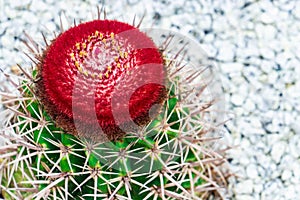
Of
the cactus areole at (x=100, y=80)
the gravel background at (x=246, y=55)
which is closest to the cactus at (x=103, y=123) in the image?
the cactus areole at (x=100, y=80)

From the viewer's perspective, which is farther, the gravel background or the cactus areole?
the gravel background

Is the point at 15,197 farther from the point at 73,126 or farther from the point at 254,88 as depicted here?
the point at 254,88

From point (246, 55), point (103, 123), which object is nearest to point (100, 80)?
point (103, 123)

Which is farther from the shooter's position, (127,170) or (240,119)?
(240,119)

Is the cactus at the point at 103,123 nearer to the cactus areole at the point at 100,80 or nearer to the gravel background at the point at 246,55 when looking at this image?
the cactus areole at the point at 100,80

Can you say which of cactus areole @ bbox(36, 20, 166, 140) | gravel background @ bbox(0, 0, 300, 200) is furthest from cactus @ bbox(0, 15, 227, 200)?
gravel background @ bbox(0, 0, 300, 200)

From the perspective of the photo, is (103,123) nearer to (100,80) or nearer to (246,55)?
(100,80)

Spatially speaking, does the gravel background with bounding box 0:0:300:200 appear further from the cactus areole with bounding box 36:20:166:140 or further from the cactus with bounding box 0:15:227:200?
the cactus areole with bounding box 36:20:166:140

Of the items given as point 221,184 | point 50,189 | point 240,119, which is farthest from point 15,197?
point 240,119
